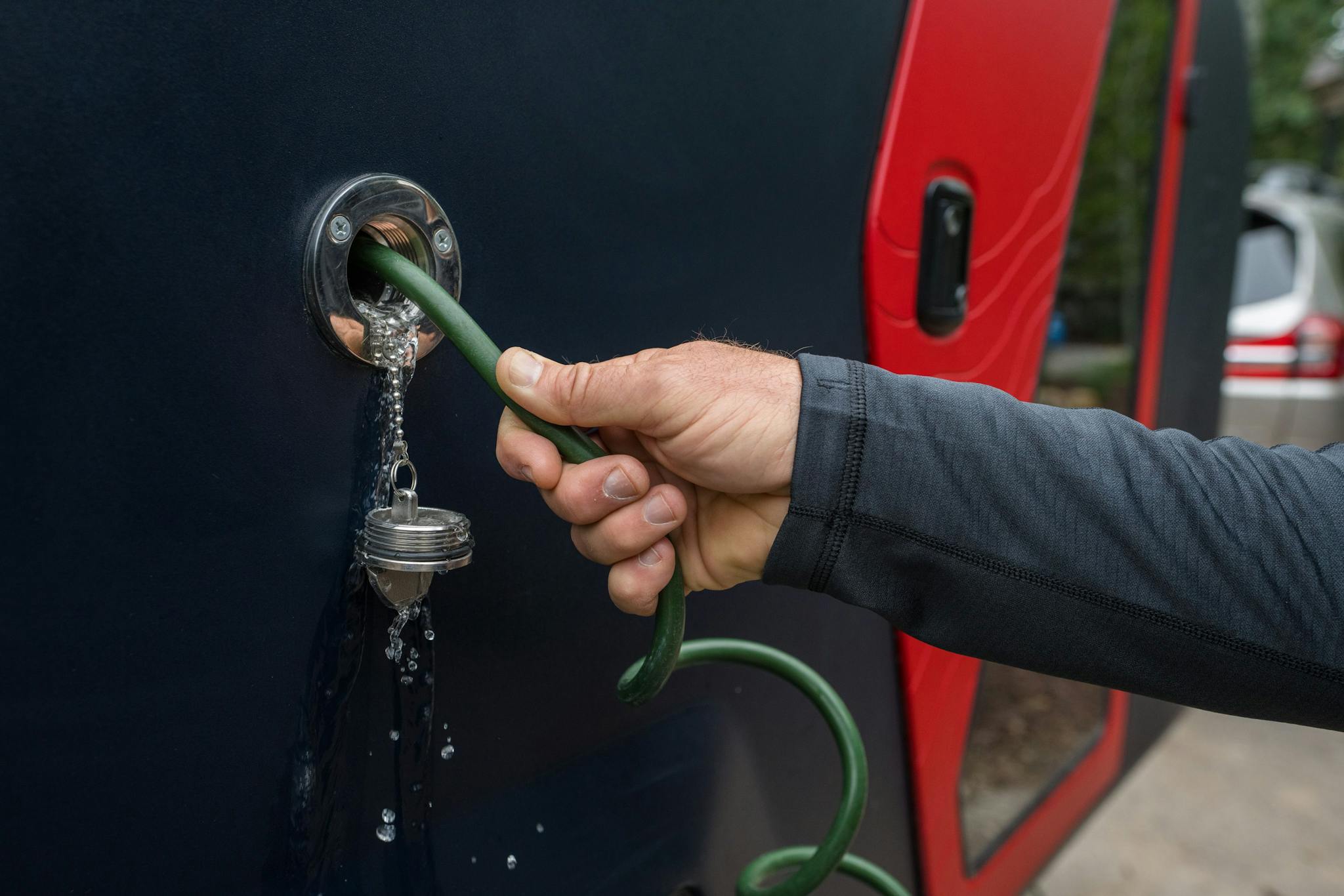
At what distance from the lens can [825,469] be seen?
717 millimetres

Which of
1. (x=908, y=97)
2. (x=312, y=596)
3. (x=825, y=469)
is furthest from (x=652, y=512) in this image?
(x=908, y=97)

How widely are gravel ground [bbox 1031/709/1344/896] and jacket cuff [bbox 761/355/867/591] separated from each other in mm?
2119

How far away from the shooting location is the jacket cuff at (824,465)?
717 mm

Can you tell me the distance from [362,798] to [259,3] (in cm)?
51

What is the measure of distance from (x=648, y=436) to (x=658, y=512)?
74 millimetres

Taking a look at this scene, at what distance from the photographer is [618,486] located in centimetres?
70

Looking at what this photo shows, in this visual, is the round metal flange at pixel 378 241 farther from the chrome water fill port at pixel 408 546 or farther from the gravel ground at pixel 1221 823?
the gravel ground at pixel 1221 823

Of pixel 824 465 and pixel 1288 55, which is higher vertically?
pixel 1288 55

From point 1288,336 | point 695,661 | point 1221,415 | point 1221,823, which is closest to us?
point 695,661

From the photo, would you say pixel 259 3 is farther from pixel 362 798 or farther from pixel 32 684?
pixel 362 798

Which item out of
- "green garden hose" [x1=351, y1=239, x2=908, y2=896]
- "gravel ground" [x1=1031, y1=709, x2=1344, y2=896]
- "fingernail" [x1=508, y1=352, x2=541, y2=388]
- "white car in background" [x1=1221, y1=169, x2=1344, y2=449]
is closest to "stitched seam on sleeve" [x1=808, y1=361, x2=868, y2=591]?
"green garden hose" [x1=351, y1=239, x2=908, y2=896]

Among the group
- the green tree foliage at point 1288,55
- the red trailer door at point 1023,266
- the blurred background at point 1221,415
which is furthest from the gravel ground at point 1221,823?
the green tree foliage at point 1288,55

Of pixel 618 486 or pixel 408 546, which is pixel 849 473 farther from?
pixel 408 546

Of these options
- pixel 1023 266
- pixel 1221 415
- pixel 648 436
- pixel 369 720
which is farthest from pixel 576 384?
pixel 1221 415
